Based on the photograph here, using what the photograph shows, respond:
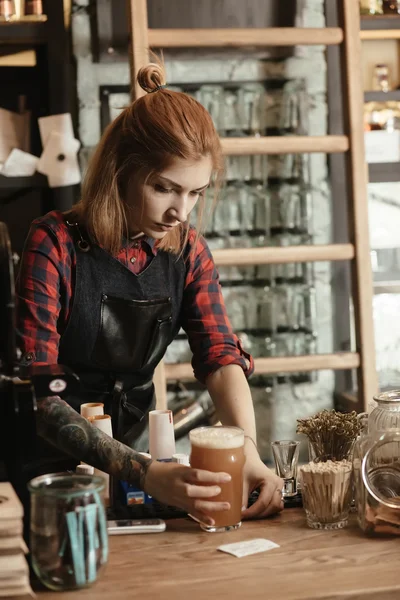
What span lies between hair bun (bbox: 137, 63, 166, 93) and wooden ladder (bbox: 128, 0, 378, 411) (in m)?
1.29

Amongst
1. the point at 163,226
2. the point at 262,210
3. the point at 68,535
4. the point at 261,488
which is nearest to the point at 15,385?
the point at 68,535

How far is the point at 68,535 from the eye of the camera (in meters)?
1.18

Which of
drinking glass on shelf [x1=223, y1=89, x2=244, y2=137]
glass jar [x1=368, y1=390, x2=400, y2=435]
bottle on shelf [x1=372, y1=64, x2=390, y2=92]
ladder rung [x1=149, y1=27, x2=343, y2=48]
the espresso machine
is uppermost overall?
ladder rung [x1=149, y1=27, x2=343, y2=48]

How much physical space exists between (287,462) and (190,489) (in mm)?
297

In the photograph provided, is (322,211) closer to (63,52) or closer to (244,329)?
(244,329)

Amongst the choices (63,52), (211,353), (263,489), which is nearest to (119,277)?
(211,353)

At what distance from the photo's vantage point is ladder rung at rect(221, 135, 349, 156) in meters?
3.37

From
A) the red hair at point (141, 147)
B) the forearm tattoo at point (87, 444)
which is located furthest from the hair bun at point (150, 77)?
the forearm tattoo at point (87, 444)

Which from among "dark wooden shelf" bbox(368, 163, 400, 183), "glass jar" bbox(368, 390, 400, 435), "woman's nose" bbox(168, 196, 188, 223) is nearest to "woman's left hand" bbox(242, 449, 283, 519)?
"glass jar" bbox(368, 390, 400, 435)

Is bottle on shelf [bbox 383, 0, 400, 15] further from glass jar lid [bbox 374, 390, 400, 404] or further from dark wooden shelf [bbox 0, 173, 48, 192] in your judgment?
glass jar lid [bbox 374, 390, 400, 404]

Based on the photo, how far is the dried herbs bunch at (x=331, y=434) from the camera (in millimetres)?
1670

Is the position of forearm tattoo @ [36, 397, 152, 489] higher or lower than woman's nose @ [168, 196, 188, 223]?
lower

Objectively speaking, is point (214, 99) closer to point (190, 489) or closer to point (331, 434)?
point (331, 434)

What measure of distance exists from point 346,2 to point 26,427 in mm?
2598
